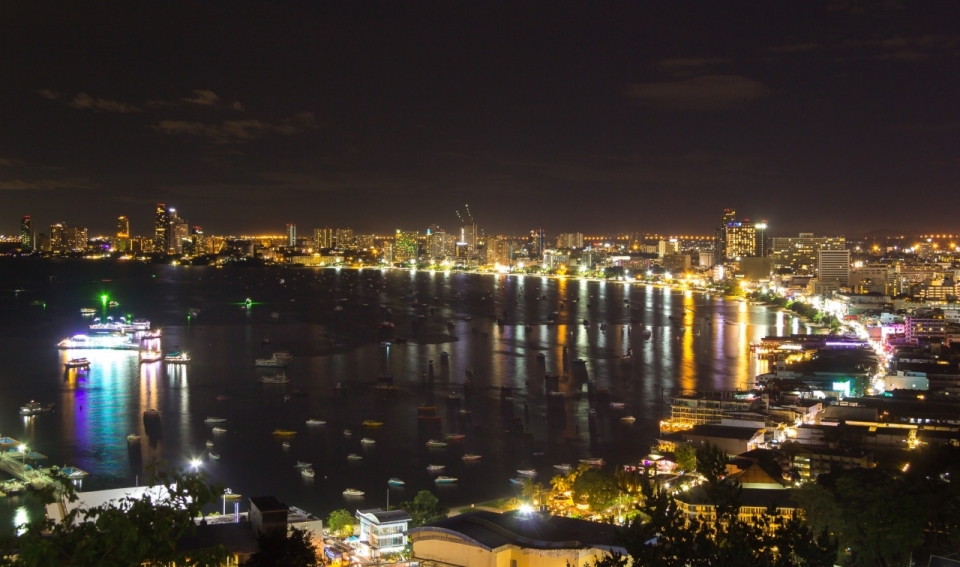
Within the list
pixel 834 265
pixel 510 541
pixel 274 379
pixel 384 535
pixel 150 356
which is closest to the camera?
pixel 510 541

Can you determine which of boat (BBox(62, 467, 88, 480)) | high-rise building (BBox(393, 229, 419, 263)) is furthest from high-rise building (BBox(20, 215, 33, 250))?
boat (BBox(62, 467, 88, 480))

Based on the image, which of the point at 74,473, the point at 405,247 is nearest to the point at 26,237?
the point at 405,247

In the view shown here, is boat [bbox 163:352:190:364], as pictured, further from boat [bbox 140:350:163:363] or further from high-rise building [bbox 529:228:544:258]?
high-rise building [bbox 529:228:544:258]

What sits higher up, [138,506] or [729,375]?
[138,506]

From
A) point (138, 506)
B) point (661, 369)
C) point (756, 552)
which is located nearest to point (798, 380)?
point (661, 369)

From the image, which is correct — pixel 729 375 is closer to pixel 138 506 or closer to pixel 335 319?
pixel 335 319

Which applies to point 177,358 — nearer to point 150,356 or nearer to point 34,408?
point 150,356
